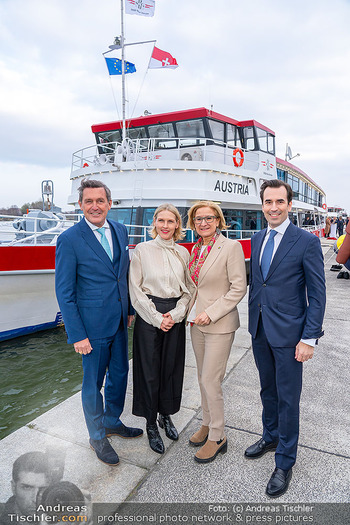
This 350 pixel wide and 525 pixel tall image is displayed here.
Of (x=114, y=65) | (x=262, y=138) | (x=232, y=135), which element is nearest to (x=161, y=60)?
(x=114, y=65)

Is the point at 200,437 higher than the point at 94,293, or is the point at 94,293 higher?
the point at 94,293

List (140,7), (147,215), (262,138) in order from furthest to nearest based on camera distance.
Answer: (262,138) < (140,7) < (147,215)

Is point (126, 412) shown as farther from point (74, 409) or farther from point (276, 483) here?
point (276, 483)

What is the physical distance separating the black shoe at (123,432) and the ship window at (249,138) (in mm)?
11475

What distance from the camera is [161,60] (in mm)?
10812

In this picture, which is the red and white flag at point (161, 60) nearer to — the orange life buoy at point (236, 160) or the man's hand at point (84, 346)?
the orange life buoy at point (236, 160)

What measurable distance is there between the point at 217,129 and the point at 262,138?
244cm

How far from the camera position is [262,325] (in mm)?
2398

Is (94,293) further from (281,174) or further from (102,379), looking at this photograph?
(281,174)

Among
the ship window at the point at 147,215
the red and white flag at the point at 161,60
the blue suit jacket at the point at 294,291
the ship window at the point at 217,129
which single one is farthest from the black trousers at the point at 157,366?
the red and white flag at the point at 161,60

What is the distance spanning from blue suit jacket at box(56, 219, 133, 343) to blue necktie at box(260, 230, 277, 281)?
1.10m

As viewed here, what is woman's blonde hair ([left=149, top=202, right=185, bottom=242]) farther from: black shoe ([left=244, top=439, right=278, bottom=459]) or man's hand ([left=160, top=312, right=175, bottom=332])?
Answer: black shoe ([left=244, top=439, right=278, bottom=459])

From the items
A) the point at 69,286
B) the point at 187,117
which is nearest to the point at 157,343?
the point at 69,286

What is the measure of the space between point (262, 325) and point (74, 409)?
204 cm
